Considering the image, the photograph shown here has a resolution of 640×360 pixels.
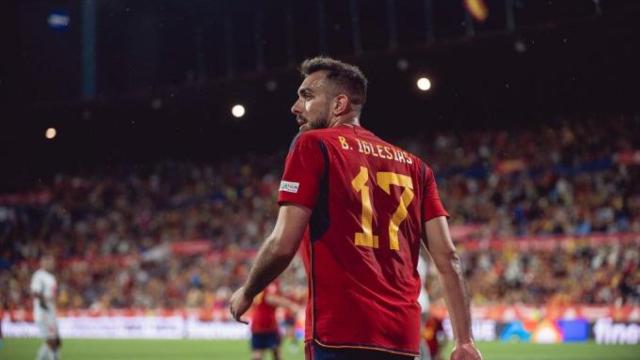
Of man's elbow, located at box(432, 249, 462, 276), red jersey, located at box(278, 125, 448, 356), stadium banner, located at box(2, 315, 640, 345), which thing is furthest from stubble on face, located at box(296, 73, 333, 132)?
stadium banner, located at box(2, 315, 640, 345)

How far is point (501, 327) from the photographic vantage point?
25.1 m

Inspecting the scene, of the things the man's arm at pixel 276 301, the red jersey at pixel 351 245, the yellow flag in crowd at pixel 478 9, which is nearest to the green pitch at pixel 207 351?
the man's arm at pixel 276 301

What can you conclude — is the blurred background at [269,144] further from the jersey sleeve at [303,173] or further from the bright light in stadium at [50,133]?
the jersey sleeve at [303,173]

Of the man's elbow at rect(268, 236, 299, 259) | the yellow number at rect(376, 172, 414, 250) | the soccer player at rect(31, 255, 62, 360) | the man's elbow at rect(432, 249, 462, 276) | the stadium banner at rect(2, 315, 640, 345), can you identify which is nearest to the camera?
the man's elbow at rect(268, 236, 299, 259)

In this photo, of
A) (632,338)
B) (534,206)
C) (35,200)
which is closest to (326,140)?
(632,338)

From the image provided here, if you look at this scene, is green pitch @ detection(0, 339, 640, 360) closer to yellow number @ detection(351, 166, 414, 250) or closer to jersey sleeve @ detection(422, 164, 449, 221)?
jersey sleeve @ detection(422, 164, 449, 221)

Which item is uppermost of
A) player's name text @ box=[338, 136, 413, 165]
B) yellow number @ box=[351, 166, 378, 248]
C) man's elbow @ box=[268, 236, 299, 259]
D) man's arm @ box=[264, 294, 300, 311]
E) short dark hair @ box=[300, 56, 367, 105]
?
short dark hair @ box=[300, 56, 367, 105]

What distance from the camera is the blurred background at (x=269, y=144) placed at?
26.0 metres

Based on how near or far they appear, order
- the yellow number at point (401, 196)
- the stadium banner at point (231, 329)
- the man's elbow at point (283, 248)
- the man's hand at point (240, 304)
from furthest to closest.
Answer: the stadium banner at point (231, 329)
the yellow number at point (401, 196)
the man's hand at point (240, 304)
the man's elbow at point (283, 248)

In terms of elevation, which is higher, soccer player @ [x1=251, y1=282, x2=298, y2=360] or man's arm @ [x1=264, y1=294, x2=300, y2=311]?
man's arm @ [x1=264, y1=294, x2=300, y2=311]

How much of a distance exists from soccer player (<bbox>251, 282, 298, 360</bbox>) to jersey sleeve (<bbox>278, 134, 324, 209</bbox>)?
9740 mm

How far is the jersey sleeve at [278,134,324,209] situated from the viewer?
3.71m

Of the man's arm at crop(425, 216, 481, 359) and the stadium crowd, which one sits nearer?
the man's arm at crop(425, 216, 481, 359)

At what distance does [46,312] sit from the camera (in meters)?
15.6
